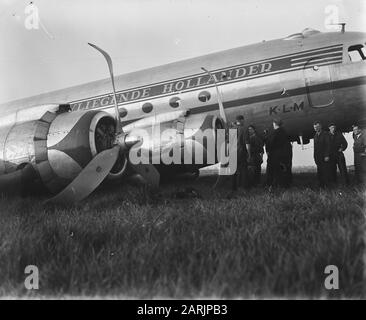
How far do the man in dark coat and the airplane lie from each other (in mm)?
1187

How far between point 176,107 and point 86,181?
5.26 metres

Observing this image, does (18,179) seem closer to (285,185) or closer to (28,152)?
(28,152)

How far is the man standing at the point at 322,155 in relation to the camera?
9070 mm

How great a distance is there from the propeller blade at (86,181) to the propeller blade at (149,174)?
3.45 feet

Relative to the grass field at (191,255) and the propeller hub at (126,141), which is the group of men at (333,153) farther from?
the grass field at (191,255)

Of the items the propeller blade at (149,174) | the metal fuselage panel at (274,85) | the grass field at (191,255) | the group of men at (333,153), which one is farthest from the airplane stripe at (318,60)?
the grass field at (191,255)

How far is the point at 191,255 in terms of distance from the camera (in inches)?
118

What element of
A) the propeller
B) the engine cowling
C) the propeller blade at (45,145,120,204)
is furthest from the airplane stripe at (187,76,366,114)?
the propeller blade at (45,145,120,204)

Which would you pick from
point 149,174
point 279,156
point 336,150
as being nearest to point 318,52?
→ point 336,150

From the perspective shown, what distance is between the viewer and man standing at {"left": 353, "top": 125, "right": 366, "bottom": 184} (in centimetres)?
966

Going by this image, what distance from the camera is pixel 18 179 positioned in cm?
650
